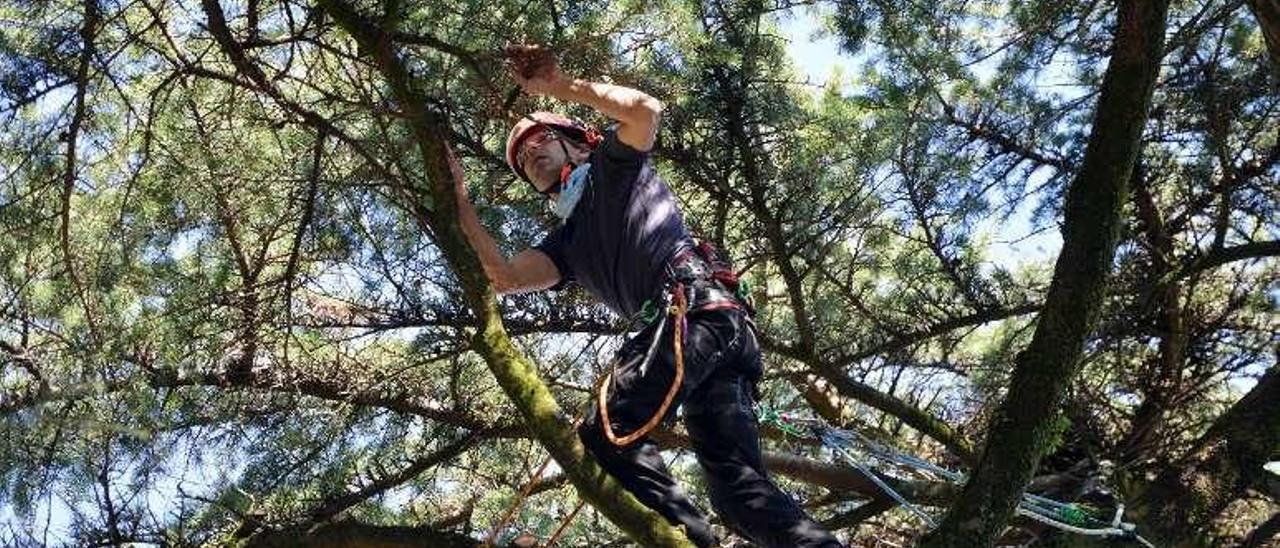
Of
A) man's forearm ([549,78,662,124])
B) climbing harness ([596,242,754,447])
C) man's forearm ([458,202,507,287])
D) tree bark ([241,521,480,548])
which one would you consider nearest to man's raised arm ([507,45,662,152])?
man's forearm ([549,78,662,124])

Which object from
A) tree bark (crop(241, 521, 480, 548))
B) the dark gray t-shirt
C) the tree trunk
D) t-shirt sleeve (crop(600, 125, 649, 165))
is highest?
t-shirt sleeve (crop(600, 125, 649, 165))

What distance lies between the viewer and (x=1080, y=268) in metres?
2.84

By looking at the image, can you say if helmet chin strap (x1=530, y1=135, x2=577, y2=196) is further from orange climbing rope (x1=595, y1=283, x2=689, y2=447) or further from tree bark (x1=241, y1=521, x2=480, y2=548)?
tree bark (x1=241, y1=521, x2=480, y2=548)

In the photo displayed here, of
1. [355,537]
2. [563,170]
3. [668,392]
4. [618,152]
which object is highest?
[563,170]

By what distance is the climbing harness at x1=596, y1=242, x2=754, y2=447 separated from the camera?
106 inches

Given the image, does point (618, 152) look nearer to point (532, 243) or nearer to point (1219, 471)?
point (532, 243)

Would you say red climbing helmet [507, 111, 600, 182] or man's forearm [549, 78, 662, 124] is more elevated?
red climbing helmet [507, 111, 600, 182]

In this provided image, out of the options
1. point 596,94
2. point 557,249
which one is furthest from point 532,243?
point 596,94

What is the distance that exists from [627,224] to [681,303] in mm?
298

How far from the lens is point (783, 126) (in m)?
4.38

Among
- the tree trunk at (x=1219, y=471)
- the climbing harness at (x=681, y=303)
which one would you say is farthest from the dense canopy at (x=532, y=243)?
the climbing harness at (x=681, y=303)

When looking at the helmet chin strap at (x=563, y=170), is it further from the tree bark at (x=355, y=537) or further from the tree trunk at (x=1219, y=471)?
the tree trunk at (x=1219, y=471)

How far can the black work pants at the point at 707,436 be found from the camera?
267 centimetres

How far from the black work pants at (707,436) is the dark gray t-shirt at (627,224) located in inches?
6.8
